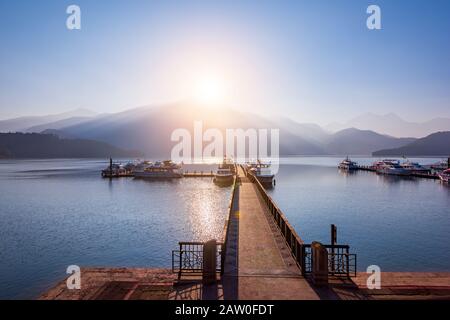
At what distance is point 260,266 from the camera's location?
15148mm

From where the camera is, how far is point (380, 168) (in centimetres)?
12056

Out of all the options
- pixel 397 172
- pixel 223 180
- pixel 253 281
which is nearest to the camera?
pixel 253 281

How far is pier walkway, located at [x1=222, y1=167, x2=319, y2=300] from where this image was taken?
12102mm

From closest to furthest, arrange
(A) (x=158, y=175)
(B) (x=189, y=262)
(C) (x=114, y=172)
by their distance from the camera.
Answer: (B) (x=189, y=262) → (A) (x=158, y=175) → (C) (x=114, y=172)

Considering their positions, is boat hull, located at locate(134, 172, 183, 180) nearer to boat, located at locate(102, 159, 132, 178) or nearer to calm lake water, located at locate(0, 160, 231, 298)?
boat, located at locate(102, 159, 132, 178)

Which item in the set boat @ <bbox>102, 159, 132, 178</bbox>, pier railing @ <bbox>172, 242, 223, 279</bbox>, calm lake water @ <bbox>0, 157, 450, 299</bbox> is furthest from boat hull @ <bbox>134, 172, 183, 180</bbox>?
pier railing @ <bbox>172, 242, 223, 279</bbox>

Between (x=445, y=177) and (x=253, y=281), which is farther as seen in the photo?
(x=445, y=177)

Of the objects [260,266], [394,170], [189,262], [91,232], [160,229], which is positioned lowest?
[91,232]

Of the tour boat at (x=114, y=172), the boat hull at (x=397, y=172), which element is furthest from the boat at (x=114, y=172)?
the boat hull at (x=397, y=172)

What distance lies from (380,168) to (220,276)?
411 feet

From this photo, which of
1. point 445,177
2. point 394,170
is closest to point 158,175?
point 394,170

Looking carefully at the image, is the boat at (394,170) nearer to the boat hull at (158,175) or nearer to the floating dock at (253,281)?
the boat hull at (158,175)

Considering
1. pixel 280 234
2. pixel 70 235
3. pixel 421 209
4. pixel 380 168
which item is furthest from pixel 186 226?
pixel 380 168

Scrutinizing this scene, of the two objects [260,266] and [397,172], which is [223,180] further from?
[397,172]
